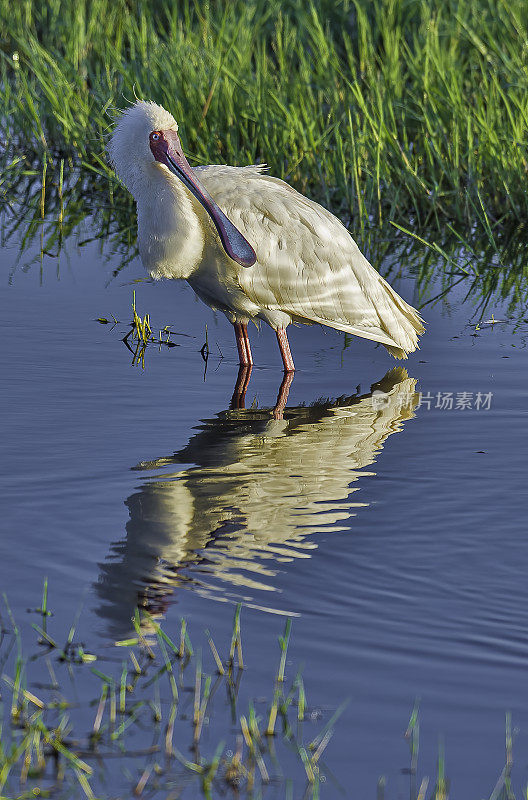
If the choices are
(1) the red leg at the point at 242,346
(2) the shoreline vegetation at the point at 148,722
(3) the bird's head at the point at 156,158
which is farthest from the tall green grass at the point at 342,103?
(2) the shoreline vegetation at the point at 148,722

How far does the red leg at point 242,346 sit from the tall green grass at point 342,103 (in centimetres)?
199

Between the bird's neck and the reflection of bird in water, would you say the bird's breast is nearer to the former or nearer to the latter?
the bird's neck

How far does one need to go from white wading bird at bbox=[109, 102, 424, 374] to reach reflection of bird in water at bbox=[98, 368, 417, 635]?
67 centimetres

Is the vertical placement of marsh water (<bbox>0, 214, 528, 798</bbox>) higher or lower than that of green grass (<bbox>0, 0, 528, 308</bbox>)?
lower

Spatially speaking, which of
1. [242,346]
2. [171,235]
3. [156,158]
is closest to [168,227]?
[171,235]

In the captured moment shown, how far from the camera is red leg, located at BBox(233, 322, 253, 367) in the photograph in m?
6.78

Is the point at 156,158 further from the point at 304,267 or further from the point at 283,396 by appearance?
the point at 283,396

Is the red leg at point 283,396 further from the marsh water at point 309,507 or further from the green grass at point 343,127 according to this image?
the green grass at point 343,127

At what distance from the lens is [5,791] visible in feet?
9.23

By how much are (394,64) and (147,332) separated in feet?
13.4

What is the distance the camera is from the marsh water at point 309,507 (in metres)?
3.39

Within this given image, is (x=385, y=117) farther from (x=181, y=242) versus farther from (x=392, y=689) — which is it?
(x=392, y=689)

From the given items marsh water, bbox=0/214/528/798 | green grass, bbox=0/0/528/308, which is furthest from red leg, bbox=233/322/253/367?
green grass, bbox=0/0/528/308

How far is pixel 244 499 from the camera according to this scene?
4859 mm
